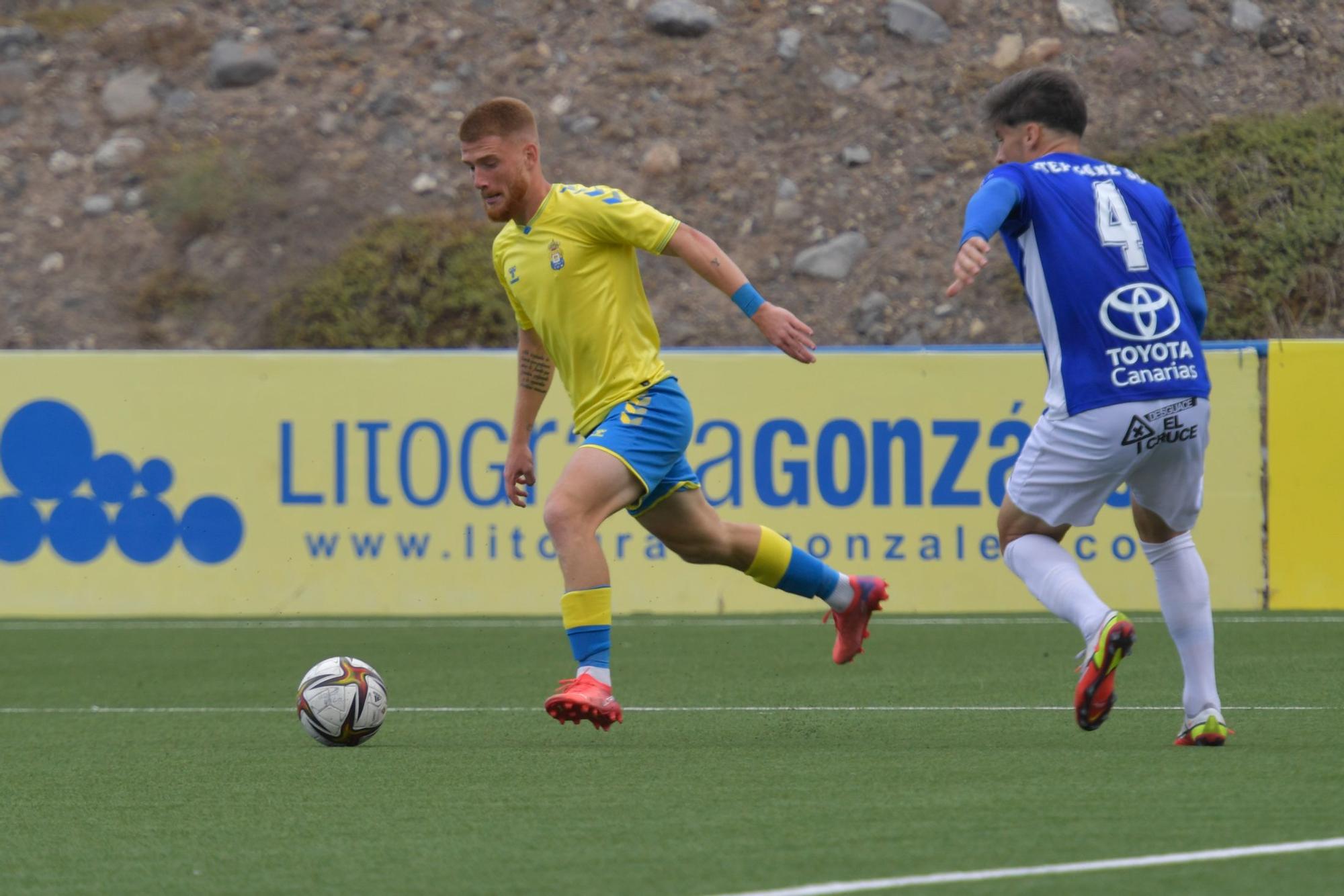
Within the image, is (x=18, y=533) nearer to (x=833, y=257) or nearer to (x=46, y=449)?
(x=46, y=449)

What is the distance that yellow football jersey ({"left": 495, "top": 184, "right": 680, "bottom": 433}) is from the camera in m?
6.32

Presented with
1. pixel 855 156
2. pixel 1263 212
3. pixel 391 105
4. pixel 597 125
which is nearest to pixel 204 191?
pixel 391 105

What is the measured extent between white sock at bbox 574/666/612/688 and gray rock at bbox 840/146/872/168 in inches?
621

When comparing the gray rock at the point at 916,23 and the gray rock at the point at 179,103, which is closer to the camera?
the gray rock at the point at 916,23

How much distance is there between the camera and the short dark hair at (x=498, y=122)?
6359mm

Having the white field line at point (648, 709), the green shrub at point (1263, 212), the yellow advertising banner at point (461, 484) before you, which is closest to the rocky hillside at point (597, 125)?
the green shrub at point (1263, 212)

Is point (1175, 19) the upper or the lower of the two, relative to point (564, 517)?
lower

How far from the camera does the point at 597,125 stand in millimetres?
21906

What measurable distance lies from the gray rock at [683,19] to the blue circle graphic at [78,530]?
12481 millimetres

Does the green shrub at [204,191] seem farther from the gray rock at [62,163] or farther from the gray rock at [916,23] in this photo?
the gray rock at [916,23]

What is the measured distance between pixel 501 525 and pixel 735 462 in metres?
1.50

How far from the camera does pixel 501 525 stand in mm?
11969

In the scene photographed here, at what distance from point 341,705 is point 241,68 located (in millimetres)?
18289

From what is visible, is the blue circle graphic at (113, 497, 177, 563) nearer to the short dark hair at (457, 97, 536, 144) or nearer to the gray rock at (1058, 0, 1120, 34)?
the short dark hair at (457, 97, 536, 144)
